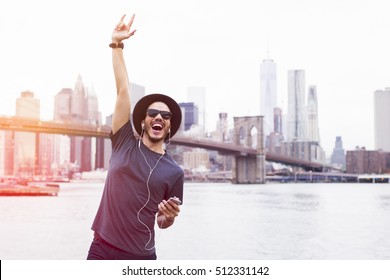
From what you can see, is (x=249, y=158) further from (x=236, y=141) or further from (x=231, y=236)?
(x=231, y=236)

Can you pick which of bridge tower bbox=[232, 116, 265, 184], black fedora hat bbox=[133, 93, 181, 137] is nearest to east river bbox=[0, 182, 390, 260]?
black fedora hat bbox=[133, 93, 181, 137]

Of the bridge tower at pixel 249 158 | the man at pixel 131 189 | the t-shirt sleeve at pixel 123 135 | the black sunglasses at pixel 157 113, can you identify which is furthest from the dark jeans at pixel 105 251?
the bridge tower at pixel 249 158

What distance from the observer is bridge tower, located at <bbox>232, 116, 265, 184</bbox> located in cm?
2209

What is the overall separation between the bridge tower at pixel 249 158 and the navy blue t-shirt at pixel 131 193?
19164 millimetres

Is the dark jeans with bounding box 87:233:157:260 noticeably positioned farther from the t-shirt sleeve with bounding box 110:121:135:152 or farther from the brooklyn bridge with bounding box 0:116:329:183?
the brooklyn bridge with bounding box 0:116:329:183

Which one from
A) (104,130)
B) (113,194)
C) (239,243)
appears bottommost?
(239,243)

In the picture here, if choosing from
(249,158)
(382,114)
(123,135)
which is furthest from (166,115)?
(249,158)

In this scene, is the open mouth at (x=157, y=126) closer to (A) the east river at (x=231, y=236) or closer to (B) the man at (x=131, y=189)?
(B) the man at (x=131, y=189)

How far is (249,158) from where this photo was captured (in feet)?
73.9

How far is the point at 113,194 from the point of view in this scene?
1734 mm

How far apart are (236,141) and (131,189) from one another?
22.4 meters
